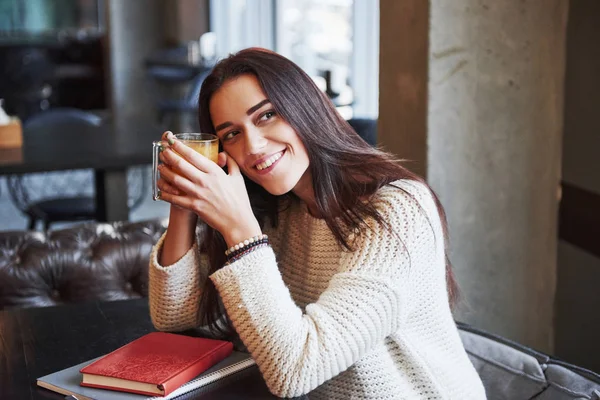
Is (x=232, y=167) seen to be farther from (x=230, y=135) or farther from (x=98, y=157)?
(x=98, y=157)

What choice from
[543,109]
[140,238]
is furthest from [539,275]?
[140,238]

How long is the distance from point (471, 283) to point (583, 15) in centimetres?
83

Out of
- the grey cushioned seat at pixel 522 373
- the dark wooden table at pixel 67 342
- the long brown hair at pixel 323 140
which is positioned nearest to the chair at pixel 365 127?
the grey cushioned seat at pixel 522 373

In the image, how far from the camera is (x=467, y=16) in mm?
2334

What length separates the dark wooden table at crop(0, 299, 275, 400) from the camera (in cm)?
139

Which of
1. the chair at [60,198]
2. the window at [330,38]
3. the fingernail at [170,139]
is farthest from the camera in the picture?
the window at [330,38]

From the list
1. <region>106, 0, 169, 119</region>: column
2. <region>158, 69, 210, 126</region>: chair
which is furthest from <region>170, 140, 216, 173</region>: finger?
<region>106, 0, 169, 119</region>: column

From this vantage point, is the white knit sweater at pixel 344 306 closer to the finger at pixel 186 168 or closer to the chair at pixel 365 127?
the finger at pixel 186 168

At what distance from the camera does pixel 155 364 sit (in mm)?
1388

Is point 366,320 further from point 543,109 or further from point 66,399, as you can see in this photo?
point 543,109

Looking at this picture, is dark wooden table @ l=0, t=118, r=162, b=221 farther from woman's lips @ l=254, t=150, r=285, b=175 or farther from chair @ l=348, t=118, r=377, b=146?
woman's lips @ l=254, t=150, r=285, b=175

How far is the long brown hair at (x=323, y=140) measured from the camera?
59.0 inches

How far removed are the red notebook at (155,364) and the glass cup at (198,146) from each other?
262mm

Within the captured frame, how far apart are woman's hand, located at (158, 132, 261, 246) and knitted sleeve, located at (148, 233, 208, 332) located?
229 millimetres
